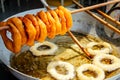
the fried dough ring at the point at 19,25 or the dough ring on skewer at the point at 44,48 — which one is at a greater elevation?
the fried dough ring at the point at 19,25

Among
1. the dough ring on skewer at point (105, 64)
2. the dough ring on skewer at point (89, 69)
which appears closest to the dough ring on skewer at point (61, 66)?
the dough ring on skewer at point (89, 69)

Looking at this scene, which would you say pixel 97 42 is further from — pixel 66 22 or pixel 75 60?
pixel 66 22

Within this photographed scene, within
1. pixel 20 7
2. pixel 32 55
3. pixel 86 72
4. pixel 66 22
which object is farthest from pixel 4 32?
pixel 20 7

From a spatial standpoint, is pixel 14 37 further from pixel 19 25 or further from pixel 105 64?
pixel 105 64

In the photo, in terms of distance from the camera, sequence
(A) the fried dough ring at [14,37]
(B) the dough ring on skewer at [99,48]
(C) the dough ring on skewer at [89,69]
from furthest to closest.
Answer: (B) the dough ring on skewer at [99,48] → (C) the dough ring on skewer at [89,69] → (A) the fried dough ring at [14,37]

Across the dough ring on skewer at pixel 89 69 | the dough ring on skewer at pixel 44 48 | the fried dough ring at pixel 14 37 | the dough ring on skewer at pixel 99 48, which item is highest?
the fried dough ring at pixel 14 37

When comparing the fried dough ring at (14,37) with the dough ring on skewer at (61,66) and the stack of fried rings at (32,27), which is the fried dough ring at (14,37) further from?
the dough ring on skewer at (61,66)

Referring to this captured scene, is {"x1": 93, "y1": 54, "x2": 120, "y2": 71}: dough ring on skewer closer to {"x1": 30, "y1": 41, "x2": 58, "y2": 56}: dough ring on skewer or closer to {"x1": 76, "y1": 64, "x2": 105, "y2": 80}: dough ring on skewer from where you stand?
{"x1": 76, "y1": 64, "x2": 105, "y2": 80}: dough ring on skewer

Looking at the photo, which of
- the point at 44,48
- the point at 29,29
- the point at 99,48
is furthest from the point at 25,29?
the point at 99,48
